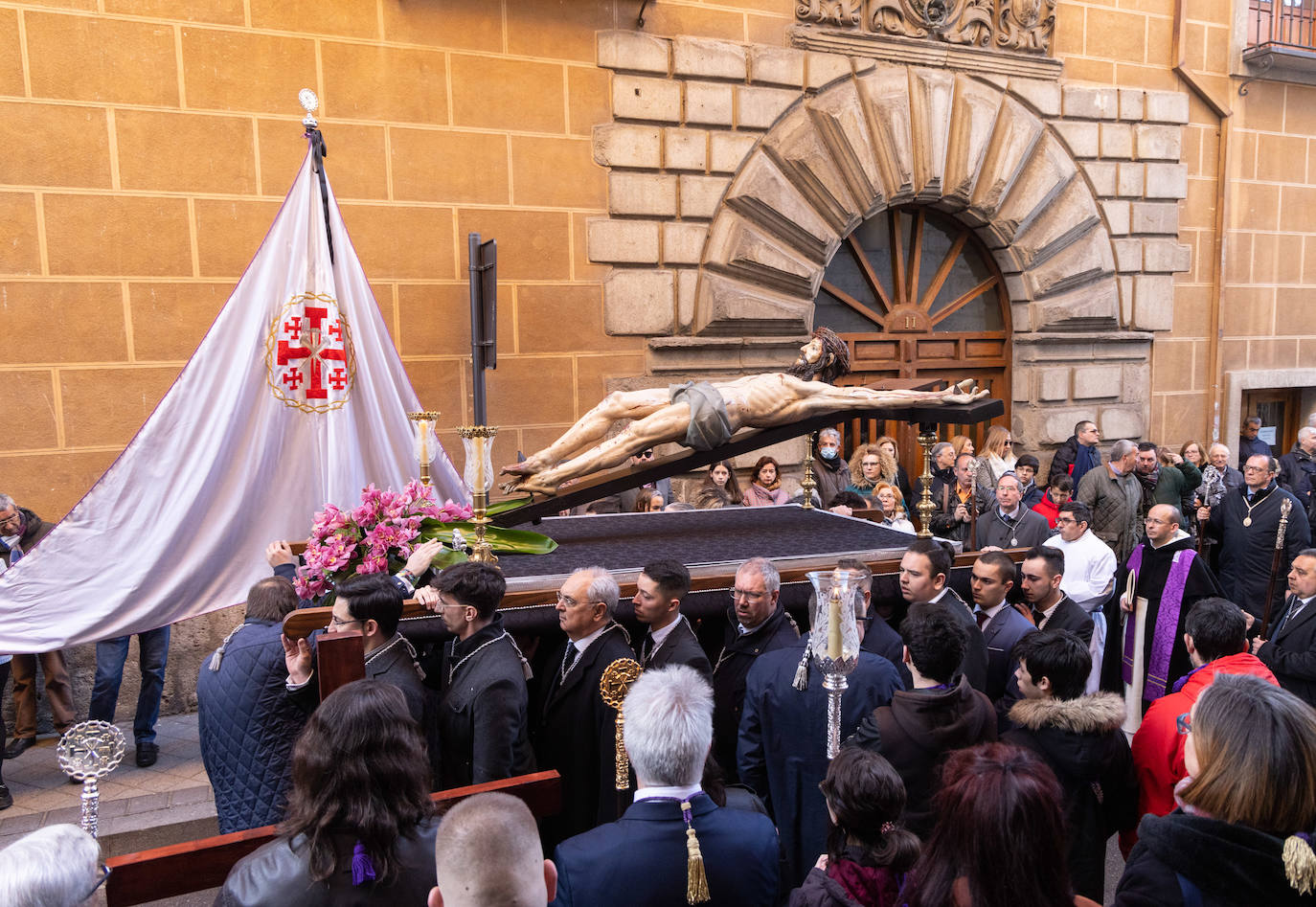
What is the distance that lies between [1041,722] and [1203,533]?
523 cm

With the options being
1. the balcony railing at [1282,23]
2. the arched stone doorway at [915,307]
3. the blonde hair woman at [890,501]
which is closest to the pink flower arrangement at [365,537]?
the blonde hair woman at [890,501]

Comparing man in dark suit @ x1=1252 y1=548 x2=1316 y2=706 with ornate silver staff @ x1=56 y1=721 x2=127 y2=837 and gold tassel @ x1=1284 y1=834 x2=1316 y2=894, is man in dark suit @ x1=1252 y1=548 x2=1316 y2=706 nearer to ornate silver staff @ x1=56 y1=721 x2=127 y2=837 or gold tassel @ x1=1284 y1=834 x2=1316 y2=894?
gold tassel @ x1=1284 y1=834 x2=1316 y2=894

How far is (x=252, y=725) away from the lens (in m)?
3.17

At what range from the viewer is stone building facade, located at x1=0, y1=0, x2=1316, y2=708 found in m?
6.02

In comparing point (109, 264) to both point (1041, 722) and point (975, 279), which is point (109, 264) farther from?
point (975, 279)

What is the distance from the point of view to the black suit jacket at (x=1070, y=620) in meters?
4.05

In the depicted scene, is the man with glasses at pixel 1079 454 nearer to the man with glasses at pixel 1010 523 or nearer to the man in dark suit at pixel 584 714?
the man with glasses at pixel 1010 523

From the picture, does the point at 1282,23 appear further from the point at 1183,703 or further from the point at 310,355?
the point at 310,355

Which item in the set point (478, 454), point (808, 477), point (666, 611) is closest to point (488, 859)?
point (666, 611)

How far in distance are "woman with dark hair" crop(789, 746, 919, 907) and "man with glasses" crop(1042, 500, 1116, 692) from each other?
3.25m

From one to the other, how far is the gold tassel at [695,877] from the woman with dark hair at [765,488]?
16.8ft

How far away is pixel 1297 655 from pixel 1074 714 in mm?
1979

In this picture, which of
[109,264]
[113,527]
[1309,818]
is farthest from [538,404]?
[1309,818]

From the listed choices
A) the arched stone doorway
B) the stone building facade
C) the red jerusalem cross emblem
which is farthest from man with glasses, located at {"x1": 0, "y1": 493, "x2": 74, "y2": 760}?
the arched stone doorway
